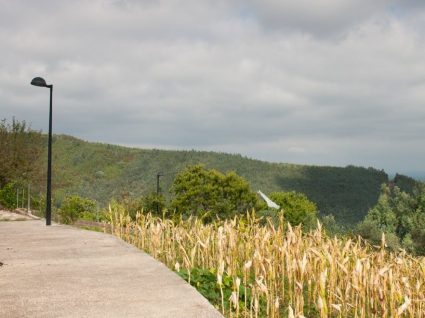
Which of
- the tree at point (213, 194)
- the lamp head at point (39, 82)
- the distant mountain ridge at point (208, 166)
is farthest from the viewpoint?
the distant mountain ridge at point (208, 166)

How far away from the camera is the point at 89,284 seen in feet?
22.6

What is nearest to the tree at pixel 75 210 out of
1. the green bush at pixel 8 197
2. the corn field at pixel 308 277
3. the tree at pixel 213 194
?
the green bush at pixel 8 197

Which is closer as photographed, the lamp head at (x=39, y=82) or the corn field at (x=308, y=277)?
the corn field at (x=308, y=277)

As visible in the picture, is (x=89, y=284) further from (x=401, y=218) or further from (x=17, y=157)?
(x=17, y=157)

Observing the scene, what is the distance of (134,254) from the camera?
9188mm

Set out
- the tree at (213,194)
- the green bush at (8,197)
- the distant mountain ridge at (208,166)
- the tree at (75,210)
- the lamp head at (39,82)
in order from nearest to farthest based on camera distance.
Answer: the lamp head at (39,82) < the tree at (75,210) < the tree at (213,194) < the green bush at (8,197) < the distant mountain ridge at (208,166)

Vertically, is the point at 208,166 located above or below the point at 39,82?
below

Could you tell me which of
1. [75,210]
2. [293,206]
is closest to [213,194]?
[293,206]

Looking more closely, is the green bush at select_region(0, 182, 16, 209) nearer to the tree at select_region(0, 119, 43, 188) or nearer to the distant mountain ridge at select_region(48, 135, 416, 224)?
the tree at select_region(0, 119, 43, 188)

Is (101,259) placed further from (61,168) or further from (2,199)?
(61,168)

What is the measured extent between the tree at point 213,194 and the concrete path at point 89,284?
42.2 ft

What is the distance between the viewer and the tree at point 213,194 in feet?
77.0

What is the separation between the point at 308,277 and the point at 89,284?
3.25 meters

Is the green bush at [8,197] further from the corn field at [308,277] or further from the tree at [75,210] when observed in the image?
the corn field at [308,277]
